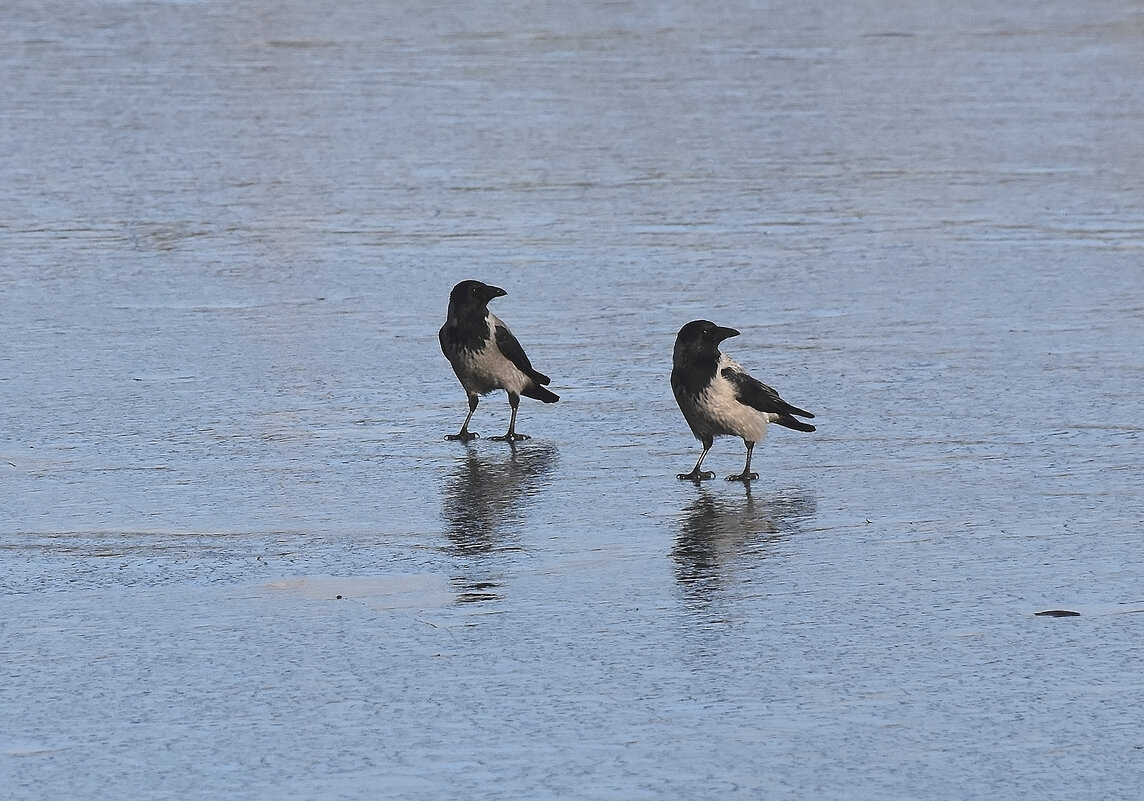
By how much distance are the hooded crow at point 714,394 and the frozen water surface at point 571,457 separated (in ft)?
0.75

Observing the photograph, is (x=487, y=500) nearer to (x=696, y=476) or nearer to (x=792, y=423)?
(x=696, y=476)

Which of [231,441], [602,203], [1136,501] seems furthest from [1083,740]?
[602,203]

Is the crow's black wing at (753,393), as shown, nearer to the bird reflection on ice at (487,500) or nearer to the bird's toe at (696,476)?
the bird's toe at (696,476)

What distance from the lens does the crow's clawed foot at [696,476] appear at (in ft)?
27.8

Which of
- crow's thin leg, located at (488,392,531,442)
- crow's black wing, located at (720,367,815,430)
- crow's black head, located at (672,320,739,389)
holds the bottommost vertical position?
crow's thin leg, located at (488,392,531,442)

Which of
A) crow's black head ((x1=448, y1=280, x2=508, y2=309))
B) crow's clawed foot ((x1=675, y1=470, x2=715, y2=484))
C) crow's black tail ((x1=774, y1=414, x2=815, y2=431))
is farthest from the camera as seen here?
crow's black head ((x1=448, y1=280, x2=508, y2=309))

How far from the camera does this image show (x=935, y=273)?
13000 mm

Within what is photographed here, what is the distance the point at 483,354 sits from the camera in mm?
9555

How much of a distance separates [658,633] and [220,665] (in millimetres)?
1228

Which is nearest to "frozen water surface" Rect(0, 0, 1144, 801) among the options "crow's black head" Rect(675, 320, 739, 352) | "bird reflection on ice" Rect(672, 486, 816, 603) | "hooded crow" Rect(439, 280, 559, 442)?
"bird reflection on ice" Rect(672, 486, 816, 603)

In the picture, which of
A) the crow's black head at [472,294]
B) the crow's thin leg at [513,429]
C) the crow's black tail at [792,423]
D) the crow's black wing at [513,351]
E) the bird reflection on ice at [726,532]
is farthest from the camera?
the crow's black head at [472,294]

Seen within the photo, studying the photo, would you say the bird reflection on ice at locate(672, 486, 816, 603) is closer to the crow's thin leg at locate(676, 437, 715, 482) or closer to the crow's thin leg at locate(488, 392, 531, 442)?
the crow's thin leg at locate(676, 437, 715, 482)

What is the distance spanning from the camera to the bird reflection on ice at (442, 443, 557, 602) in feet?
22.7

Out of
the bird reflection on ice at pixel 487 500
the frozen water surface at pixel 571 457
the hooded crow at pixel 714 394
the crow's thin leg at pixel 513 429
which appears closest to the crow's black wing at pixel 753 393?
the hooded crow at pixel 714 394
